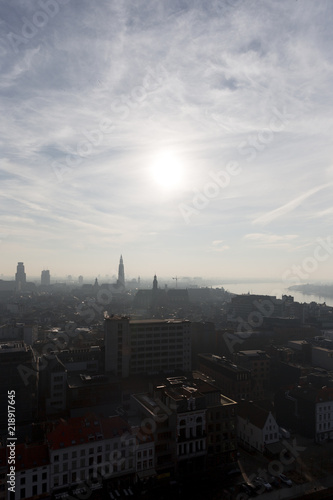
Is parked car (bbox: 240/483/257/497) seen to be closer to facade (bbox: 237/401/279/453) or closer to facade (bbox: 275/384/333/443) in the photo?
facade (bbox: 237/401/279/453)

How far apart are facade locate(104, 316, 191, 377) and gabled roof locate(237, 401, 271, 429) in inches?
809

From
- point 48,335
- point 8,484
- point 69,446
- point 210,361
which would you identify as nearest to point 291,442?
point 210,361

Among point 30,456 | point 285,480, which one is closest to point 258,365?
point 285,480

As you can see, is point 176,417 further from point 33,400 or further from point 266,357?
point 266,357

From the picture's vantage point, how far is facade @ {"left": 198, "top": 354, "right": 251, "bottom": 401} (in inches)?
2240

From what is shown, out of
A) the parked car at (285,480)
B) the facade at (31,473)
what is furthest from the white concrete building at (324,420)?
the facade at (31,473)

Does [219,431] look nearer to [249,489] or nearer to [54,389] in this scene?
[249,489]

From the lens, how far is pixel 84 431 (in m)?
35.1

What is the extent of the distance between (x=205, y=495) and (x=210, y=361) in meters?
31.3

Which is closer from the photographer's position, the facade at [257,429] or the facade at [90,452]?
the facade at [90,452]

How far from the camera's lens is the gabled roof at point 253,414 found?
43125mm

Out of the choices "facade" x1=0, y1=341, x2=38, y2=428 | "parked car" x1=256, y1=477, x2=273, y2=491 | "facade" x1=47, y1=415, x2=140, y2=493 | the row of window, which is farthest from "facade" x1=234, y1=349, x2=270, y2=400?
"facade" x1=0, y1=341, x2=38, y2=428

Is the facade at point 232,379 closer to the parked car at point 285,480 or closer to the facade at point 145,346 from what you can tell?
the facade at point 145,346

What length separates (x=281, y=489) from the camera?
115 feet
